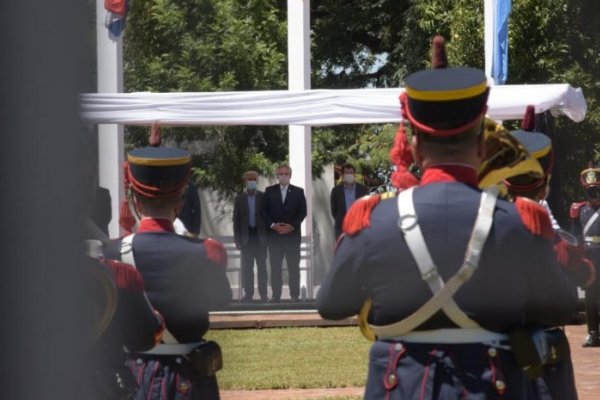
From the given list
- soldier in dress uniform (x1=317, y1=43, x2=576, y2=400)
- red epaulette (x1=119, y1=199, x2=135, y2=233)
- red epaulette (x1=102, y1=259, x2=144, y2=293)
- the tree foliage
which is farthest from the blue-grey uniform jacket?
the tree foliage

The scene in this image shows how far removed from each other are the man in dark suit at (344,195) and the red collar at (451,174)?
42.8 feet

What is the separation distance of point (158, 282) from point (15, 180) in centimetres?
340

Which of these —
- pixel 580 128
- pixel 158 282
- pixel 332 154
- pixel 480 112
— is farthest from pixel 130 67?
pixel 480 112

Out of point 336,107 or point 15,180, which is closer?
point 15,180

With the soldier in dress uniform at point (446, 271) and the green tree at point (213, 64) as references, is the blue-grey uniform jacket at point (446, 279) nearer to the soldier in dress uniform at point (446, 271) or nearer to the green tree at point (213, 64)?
the soldier in dress uniform at point (446, 271)

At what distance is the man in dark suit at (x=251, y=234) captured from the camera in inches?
636

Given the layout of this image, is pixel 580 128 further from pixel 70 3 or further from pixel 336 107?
pixel 70 3

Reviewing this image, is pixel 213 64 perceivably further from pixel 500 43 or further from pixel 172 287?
pixel 172 287

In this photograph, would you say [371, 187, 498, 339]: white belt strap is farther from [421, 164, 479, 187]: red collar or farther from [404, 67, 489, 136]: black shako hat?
[404, 67, 489, 136]: black shako hat

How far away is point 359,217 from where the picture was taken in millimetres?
2697

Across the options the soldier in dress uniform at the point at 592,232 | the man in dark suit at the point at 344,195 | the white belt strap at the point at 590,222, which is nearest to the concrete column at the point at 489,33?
the man in dark suit at the point at 344,195

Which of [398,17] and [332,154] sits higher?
[398,17]

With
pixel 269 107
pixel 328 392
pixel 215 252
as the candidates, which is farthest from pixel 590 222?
pixel 215 252

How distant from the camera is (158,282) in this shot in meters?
4.01
